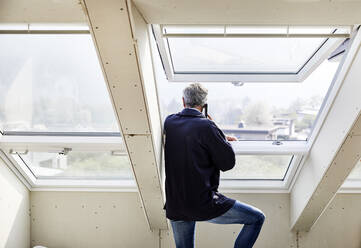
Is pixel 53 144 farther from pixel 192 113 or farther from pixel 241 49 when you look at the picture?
Result: pixel 241 49

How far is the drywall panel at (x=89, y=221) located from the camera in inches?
109

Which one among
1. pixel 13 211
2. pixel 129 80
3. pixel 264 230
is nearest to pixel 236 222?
pixel 264 230

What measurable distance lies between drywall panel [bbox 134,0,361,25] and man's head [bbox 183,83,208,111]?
0.48 meters

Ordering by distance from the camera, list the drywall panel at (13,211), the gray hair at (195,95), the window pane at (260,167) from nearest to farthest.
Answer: the gray hair at (195,95) → the drywall panel at (13,211) → the window pane at (260,167)

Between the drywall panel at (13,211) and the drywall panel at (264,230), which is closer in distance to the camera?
the drywall panel at (13,211)

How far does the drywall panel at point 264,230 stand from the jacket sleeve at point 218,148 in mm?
1016

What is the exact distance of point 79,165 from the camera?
268cm

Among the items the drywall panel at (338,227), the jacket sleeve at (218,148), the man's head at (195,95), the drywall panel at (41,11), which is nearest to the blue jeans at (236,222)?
Answer: the jacket sleeve at (218,148)

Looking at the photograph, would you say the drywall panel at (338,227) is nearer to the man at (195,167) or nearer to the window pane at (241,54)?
the man at (195,167)

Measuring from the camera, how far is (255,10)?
1.34 meters

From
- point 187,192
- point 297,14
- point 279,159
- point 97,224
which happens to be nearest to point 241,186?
point 279,159

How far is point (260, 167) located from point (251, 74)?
94 centimetres

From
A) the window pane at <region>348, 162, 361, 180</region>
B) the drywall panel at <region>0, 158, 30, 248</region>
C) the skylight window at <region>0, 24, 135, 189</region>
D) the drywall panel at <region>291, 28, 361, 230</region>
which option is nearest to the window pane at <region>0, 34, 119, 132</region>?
the skylight window at <region>0, 24, 135, 189</region>

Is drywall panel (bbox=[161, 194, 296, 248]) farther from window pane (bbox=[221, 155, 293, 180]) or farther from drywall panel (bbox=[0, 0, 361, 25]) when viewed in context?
drywall panel (bbox=[0, 0, 361, 25])
